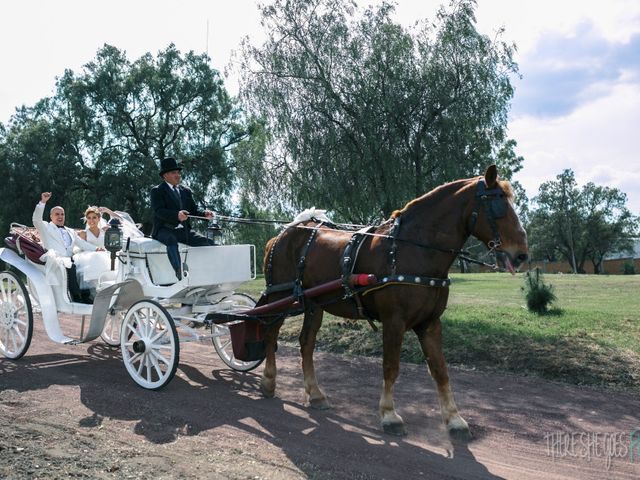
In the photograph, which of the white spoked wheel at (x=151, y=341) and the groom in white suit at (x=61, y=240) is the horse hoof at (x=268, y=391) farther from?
the groom in white suit at (x=61, y=240)

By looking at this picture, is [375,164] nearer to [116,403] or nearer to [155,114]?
[116,403]

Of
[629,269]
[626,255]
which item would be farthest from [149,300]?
[626,255]

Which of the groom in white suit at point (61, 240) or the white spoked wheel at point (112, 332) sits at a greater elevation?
the groom in white suit at point (61, 240)

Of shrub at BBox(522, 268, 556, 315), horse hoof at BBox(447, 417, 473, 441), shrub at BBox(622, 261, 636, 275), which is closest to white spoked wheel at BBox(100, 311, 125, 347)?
horse hoof at BBox(447, 417, 473, 441)

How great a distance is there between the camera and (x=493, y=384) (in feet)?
23.6

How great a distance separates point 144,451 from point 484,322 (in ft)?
25.3

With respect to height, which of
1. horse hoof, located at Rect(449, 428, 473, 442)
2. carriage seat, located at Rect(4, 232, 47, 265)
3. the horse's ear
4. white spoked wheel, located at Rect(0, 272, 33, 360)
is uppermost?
the horse's ear

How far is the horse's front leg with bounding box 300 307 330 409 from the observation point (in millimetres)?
6242

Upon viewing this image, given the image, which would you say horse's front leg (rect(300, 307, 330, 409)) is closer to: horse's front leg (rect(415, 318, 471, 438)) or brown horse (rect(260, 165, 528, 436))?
brown horse (rect(260, 165, 528, 436))

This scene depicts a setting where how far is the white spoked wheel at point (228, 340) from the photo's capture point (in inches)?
302

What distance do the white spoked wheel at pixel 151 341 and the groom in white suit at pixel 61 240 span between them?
1.79 m

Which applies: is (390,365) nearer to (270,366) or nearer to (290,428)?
(290,428)

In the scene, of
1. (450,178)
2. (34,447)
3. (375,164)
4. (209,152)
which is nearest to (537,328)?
(450,178)

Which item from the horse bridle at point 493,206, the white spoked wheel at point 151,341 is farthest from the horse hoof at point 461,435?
the white spoked wheel at point 151,341
